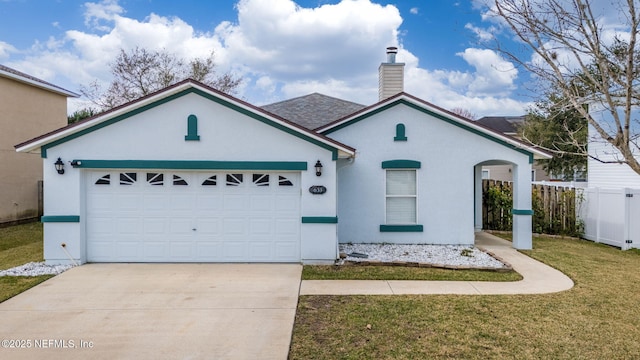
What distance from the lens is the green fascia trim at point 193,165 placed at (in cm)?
934

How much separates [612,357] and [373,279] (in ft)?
13.8

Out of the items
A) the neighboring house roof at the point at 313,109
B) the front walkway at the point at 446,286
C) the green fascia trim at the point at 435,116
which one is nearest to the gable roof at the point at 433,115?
the green fascia trim at the point at 435,116

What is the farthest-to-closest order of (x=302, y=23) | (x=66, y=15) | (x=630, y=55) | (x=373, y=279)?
(x=66, y=15), (x=302, y=23), (x=373, y=279), (x=630, y=55)

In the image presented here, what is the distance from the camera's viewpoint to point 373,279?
326 inches

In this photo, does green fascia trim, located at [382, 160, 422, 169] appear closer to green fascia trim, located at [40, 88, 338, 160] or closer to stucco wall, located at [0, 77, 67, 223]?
green fascia trim, located at [40, 88, 338, 160]

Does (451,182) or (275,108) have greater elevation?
(275,108)

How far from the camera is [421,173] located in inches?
464

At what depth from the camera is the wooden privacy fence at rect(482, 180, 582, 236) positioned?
14.1 metres

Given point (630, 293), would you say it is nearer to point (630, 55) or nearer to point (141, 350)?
point (630, 55)

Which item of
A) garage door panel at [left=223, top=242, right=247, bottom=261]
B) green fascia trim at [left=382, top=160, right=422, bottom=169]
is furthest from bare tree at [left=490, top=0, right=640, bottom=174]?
garage door panel at [left=223, top=242, right=247, bottom=261]

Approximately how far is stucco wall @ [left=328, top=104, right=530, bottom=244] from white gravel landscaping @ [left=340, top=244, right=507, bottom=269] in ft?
1.43

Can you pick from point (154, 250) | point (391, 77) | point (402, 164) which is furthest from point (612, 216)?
point (154, 250)

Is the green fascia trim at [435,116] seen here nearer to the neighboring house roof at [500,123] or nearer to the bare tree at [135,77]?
the bare tree at [135,77]

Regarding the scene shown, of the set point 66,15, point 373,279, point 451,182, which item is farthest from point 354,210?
point 66,15
